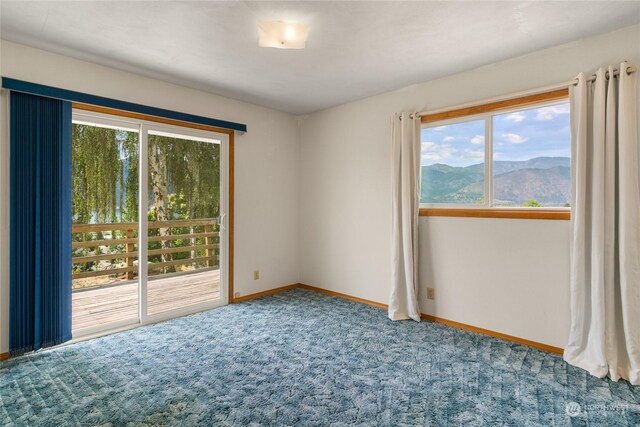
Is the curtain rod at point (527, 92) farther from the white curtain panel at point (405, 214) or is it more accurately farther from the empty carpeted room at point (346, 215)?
the white curtain panel at point (405, 214)

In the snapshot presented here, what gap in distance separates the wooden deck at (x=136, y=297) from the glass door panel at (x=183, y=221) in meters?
0.01

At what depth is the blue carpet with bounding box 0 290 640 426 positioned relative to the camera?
1940 millimetres

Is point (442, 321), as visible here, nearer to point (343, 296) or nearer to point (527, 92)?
point (343, 296)

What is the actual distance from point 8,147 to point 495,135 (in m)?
4.11

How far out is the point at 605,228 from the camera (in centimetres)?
241

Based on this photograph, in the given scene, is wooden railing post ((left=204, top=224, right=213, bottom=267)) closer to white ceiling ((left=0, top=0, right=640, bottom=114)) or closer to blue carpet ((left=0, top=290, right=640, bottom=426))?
blue carpet ((left=0, top=290, right=640, bottom=426))

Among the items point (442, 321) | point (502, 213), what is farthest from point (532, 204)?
point (442, 321)

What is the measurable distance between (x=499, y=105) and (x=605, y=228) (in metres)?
1.32

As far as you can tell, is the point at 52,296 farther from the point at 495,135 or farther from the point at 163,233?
the point at 495,135

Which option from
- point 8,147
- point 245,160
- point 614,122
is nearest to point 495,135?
point 614,122

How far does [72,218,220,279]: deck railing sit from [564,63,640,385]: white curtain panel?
3534 mm

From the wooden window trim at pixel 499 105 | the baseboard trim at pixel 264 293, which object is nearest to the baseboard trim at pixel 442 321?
the baseboard trim at pixel 264 293

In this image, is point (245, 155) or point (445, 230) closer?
point (445, 230)

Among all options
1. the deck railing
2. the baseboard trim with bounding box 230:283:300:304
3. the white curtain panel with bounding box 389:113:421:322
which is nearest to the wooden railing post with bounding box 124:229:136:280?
the deck railing
